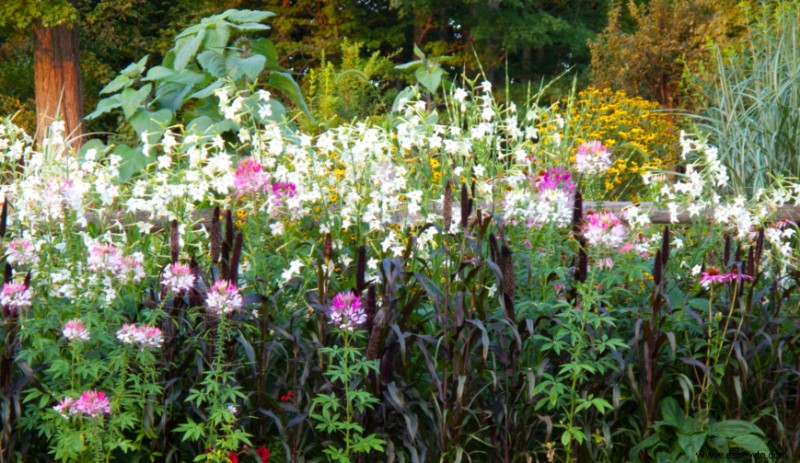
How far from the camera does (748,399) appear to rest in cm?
327

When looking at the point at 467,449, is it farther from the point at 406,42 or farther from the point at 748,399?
the point at 406,42

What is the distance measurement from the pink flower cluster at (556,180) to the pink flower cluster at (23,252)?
187 cm

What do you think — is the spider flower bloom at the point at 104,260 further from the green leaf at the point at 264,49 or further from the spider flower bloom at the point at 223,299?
the green leaf at the point at 264,49

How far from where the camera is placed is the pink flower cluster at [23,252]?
3.00 m

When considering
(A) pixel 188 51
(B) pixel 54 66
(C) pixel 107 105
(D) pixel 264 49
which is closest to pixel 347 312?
(C) pixel 107 105

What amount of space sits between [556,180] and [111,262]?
176 centimetres

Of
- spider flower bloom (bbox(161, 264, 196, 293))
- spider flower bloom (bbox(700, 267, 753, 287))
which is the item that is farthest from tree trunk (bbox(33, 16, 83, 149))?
spider flower bloom (bbox(700, 267, 753, 287))

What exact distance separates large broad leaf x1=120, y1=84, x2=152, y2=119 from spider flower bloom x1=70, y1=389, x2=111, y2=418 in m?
3.30

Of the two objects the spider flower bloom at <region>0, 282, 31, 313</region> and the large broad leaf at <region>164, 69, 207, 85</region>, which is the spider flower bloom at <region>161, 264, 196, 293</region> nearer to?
the spider flower bloom at <region>0, 282, 31, 313</region>

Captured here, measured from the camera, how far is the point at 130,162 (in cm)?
548

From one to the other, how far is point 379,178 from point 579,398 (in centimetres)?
132

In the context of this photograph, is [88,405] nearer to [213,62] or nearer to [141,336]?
[141,336]

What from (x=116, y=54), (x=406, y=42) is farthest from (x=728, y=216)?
(x=406, y=42)

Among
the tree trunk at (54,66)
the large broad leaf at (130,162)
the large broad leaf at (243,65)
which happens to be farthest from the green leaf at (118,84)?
the tree trunk at (54,66)
